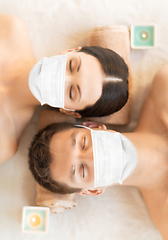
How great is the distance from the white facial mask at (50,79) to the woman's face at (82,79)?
0.03m

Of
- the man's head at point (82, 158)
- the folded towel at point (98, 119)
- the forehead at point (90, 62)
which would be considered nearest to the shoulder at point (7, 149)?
the folded towel at point (98, 119)

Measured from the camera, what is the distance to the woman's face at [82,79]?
1174 mm

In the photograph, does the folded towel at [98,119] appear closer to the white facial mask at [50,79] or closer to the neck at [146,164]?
the neck at [146,164]

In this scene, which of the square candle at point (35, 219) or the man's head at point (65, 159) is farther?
the square candle at point (35, 219)

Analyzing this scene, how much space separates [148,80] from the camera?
1.64m

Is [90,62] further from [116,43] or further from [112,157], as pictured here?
[112,157]

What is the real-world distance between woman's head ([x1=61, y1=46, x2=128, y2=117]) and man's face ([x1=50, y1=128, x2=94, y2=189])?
0.19 m

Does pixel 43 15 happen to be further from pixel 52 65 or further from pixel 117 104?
pixel 117 104

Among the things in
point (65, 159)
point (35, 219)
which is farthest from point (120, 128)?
point (35, 219)

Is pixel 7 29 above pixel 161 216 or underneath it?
above

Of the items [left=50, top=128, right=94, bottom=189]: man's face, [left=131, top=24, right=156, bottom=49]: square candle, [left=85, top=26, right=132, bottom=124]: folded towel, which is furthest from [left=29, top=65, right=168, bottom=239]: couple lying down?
[left=131, top=24, right=156, bottom=49]: square candle

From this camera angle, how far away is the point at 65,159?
1140 mm

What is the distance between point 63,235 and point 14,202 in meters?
0.44

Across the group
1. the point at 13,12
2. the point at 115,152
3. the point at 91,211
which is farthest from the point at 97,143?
the point at 13,12
